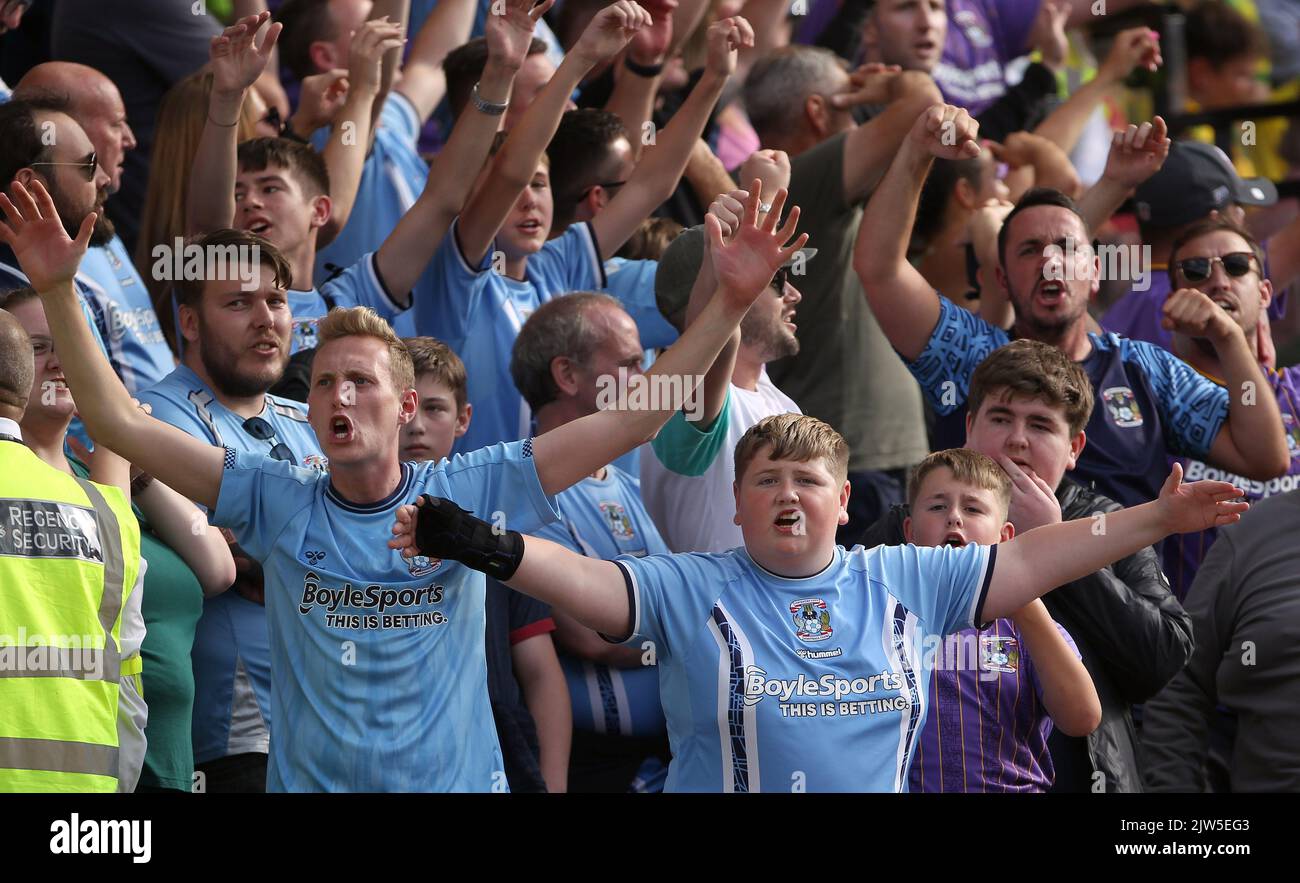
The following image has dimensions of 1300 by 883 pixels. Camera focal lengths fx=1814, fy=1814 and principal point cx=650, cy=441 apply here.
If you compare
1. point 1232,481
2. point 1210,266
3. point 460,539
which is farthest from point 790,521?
point 1210,266

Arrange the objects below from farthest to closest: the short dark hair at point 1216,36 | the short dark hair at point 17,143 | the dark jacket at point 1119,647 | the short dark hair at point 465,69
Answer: the short dark hair at point 1216,36 < the short dark hair at point 465,69 < the short dark hair at point 17,143 < the dark jacket at point 1119,647

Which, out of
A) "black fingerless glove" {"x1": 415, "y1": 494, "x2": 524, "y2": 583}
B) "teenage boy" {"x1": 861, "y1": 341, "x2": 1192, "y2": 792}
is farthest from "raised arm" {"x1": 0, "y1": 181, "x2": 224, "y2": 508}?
"teenage boy" {"x1": 861, "y1": 341, "x2": 1192, "y2": 792}

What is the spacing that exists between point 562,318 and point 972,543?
4.88 ft

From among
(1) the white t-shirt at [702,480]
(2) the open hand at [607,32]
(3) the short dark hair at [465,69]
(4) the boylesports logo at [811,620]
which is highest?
(3) the short dark hair at [465,69]

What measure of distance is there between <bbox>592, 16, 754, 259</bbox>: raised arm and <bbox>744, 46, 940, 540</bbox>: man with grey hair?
464mm

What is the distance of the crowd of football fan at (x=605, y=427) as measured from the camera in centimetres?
376

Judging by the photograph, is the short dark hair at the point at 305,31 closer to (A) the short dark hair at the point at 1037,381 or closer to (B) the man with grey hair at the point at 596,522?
(B) the man with grey hair at the point at 596,522

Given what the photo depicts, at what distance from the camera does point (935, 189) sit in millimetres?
6727

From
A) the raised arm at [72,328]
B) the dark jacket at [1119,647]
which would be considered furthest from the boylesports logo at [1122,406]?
the raised arm at [72,328]

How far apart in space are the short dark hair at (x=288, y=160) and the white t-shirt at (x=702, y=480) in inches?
50.3

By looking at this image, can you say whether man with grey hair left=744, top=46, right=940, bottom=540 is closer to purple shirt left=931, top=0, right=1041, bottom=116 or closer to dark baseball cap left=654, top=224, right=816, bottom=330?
dark baseball cap left=654, top=224, right=816, bottom=330

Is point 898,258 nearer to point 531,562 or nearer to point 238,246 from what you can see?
point 238,246

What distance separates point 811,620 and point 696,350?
2.05 feet
